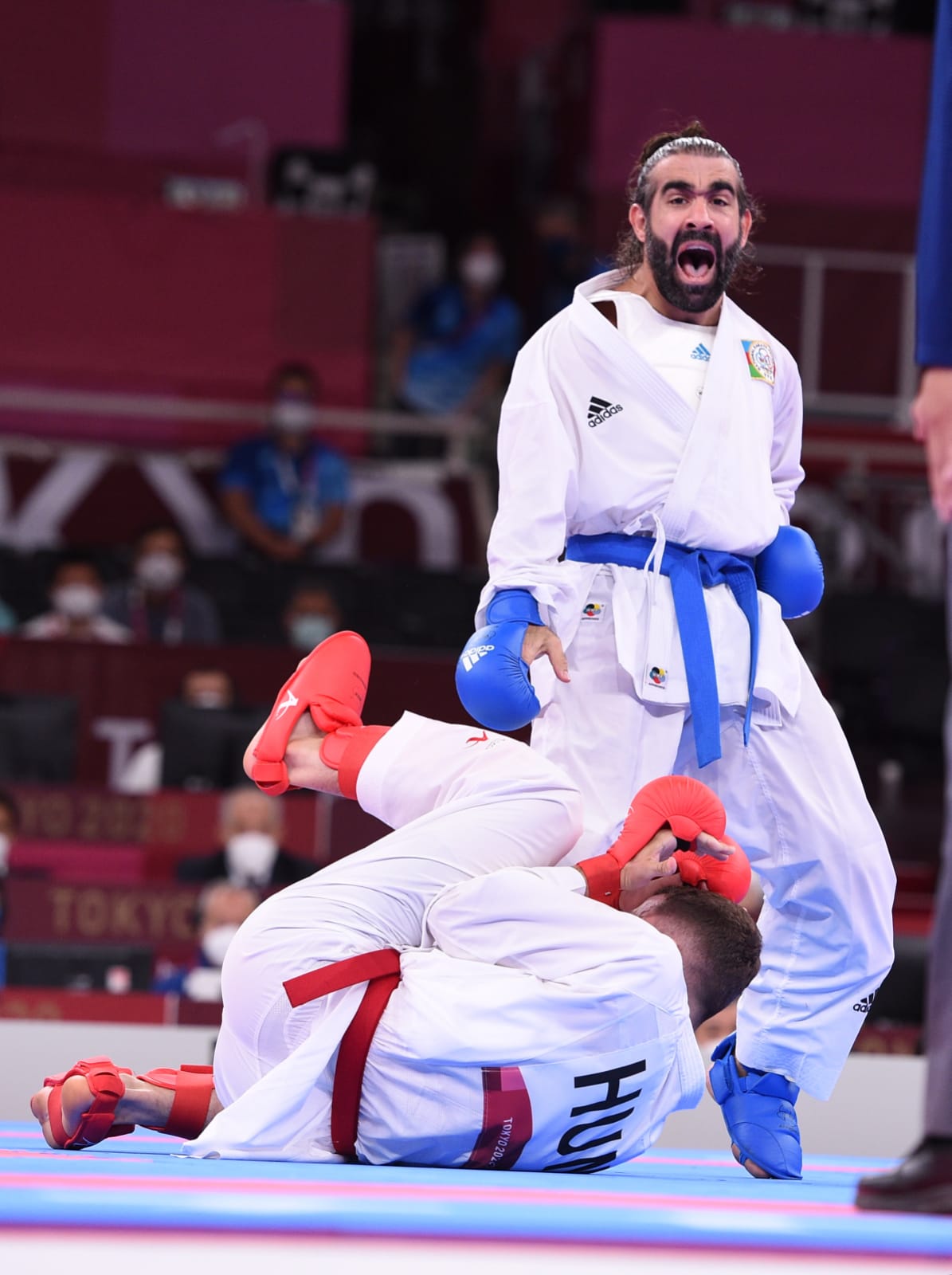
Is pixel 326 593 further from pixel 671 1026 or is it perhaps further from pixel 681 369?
pixel 671 1026

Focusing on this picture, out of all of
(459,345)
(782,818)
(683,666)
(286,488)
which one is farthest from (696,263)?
(459,345)

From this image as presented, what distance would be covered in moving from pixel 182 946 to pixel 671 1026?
2894 mm

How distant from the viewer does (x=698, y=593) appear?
2.87 meters

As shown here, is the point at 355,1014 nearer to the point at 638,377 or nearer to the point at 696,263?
the point at 638,377

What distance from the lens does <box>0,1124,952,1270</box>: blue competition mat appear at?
1.58m

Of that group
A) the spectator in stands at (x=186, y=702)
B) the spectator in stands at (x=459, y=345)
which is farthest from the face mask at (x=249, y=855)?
the spectator in stands at (x=459, y=345)

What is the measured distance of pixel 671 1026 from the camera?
2443 millimetres

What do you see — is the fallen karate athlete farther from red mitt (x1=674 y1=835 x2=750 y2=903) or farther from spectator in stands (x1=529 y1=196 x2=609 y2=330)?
spectator in stands (x1=529 y1=196 x2=609 y2=330)

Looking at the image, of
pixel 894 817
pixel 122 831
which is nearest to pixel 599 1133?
pixel 122 831

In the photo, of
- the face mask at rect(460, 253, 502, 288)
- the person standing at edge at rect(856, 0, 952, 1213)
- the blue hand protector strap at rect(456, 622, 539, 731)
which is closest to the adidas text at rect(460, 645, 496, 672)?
the blue hand protector strap at rect(456, 622, 539, 731)

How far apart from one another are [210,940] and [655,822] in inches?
100

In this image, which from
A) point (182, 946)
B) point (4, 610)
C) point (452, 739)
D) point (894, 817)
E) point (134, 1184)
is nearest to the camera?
point (134, 1184)

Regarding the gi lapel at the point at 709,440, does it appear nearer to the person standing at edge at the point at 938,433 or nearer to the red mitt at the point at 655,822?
the red mitt at the point at 655,822

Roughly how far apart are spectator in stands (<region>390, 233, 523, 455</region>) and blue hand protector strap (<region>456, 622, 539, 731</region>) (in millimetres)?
6425
